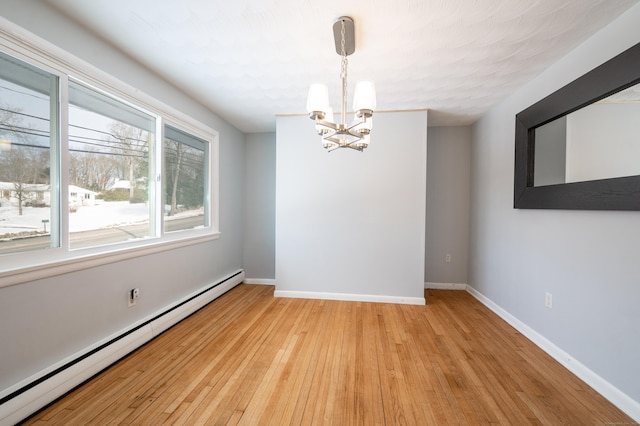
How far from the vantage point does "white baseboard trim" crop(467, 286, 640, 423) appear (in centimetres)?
151

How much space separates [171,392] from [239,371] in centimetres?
43

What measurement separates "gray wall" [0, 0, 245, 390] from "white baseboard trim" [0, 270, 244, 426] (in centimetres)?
5

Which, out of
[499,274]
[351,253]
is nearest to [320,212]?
[351,253]

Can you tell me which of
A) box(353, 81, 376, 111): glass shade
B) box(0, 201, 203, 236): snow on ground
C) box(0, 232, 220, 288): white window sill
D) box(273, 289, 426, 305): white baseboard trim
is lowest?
box(273, 289, 426, 305): white baseboard trim

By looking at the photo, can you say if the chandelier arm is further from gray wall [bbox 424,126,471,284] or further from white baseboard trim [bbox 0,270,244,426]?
gray wall [bbox 424,126,471,284]

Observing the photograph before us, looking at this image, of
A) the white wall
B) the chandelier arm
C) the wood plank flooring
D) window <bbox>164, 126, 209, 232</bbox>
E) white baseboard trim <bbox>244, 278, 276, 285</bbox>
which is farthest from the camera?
white baseboard trim <bbox>244, 278, 276, 285</bbox>

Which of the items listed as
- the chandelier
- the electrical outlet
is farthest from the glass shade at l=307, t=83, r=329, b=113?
the electrical outlet

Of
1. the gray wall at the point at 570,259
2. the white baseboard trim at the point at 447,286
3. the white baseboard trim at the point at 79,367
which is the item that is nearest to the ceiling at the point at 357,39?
the gray wall at the point at 570,259

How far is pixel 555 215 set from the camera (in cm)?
213

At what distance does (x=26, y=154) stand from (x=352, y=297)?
3200 millimetres

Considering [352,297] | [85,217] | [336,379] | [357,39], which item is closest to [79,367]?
[85,217]

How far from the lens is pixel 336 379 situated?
180 cm

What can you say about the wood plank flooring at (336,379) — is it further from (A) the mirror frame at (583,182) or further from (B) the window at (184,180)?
(A) the mirror frame at (583,182)

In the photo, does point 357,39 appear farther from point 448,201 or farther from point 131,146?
point 448,201
